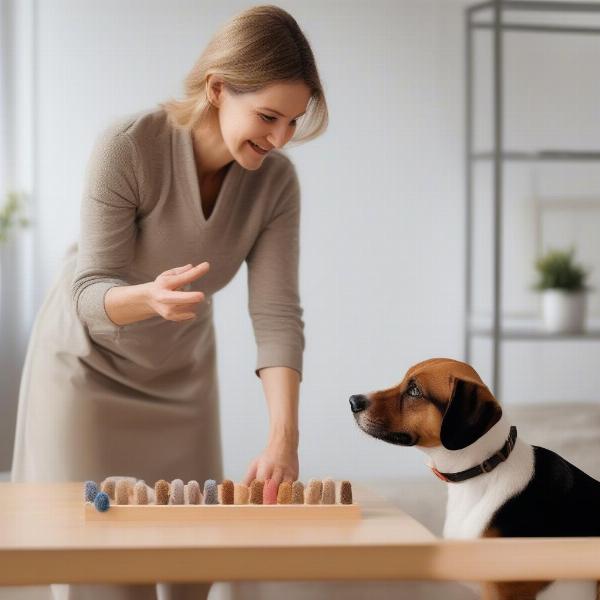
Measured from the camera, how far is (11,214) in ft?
10.3

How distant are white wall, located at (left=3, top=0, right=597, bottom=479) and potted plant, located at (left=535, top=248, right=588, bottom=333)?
0.99 ft

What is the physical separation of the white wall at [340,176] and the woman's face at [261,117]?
6.27 feet

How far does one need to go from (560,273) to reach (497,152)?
46cm

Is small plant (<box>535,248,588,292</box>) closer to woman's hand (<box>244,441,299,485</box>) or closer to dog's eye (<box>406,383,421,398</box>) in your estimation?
woman's hand (<box>244,441,299,485</box>)

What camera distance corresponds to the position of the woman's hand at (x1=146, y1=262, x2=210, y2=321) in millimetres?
1133

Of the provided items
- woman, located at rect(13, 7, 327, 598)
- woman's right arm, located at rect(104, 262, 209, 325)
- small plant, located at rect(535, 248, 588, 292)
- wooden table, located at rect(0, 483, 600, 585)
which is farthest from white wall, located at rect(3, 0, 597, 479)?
wooden table, located at rect(0, 483, 600, 585)

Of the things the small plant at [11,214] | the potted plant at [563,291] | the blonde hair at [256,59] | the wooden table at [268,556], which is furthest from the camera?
the potted plant at [563,291]

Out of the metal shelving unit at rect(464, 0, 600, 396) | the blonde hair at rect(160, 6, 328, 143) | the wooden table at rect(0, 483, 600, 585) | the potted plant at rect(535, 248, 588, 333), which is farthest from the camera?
the potted plant at rect(535, 248, 588, 333)

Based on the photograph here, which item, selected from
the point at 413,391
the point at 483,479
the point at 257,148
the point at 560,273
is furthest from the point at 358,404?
the point at 560,273

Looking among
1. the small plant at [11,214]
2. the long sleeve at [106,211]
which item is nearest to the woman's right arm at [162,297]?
the long sleeve at [106,211]

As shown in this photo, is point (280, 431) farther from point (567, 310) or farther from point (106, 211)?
point (567, 310)

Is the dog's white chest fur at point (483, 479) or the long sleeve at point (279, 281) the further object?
the long sleeve at point (279, 281)

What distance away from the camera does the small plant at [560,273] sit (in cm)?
333

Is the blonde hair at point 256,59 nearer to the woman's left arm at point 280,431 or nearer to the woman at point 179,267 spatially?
the woman at point 179,267
